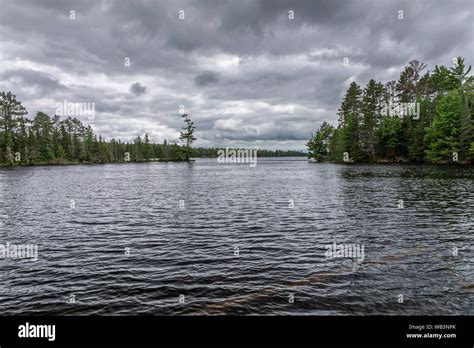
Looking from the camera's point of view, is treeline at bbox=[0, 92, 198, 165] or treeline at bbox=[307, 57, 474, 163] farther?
treeline at bbox=[0, 92, 198, 165]

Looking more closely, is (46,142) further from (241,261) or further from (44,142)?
(241,261)

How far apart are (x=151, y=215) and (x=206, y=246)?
443 inches

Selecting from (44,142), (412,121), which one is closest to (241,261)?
(412,121)

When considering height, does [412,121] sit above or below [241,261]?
above

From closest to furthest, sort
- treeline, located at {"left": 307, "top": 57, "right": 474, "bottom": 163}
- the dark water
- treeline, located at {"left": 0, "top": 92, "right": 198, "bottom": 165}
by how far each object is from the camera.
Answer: the dark water → treeline, located at {"left": 307, "top": 57, "right": 474, "bottom": 163} → treeline, located at {"left": 0, "top": 92, "right": 198, "bottom": 165}

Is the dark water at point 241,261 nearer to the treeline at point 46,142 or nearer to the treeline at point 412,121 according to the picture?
the treeline at point 412,121

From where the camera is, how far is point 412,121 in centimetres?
10281

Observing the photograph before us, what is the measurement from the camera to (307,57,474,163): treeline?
81000mm

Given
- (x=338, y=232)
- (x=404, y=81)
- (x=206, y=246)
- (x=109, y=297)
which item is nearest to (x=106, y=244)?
(x=206, y=246)

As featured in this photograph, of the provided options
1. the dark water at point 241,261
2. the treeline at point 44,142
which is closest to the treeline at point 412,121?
the dark water at point 241,261

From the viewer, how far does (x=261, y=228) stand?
22.5 metres

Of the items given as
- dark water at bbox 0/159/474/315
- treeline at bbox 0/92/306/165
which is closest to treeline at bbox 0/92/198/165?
treeline at bbox 0/92/306/165

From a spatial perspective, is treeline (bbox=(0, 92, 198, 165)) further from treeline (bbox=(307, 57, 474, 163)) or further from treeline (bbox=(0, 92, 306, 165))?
treeline (bbox=(307, 57, 474, 163))
